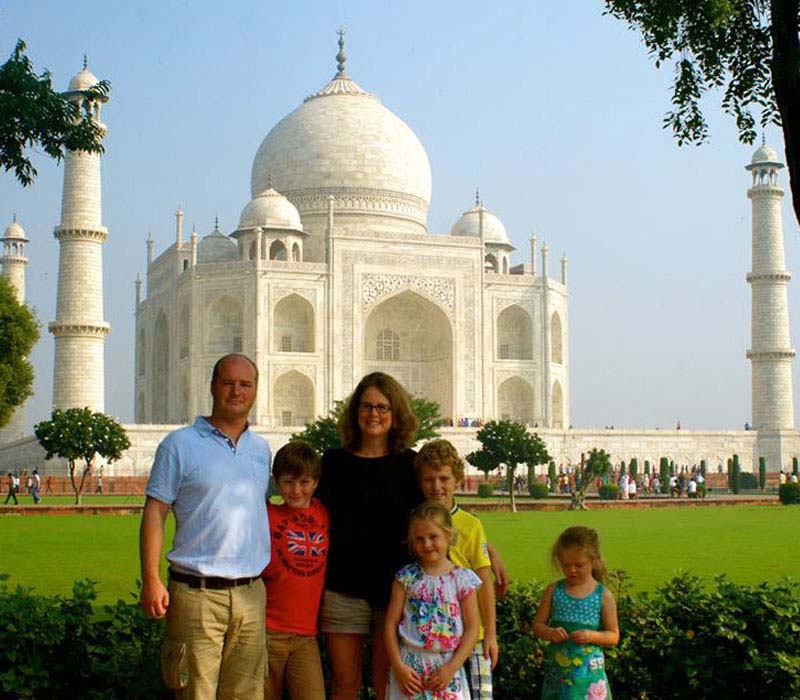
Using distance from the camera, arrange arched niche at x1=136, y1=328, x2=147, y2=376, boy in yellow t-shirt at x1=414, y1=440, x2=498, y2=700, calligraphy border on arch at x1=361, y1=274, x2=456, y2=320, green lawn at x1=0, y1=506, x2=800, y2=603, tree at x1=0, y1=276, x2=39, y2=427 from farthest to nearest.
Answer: arched niche at x1=136, y1=328, x2=147, y2=376 → calligraphy border on arch at x1=361, y1=274, x2=456, y2=320 → tree at x1=0, y1=276, x2=39, y2=427 → green lawn at x1=0, y1=506, x2=800, y2=603 → boy in yellow t-shirt at x1=414, y1=440, x2=498, y2=700

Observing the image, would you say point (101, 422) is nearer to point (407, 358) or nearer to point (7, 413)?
point (7, 413)

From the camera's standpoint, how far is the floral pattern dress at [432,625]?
139 inches

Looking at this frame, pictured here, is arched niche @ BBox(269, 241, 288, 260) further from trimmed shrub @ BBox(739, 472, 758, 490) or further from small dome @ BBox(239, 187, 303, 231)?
trimmed shrub @ BBox(739, 472, 758, 490)

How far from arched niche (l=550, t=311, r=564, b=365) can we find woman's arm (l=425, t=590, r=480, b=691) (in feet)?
100

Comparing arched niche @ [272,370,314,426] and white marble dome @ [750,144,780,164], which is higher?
white marble dome @ [750,144,780,164]

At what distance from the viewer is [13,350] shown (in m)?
21.3

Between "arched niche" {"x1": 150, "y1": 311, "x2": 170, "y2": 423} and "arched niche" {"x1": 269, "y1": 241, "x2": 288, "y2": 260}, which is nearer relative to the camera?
"arched niche" {"x1": 269, "y1": 241, "x2": 288, "y2": 260}

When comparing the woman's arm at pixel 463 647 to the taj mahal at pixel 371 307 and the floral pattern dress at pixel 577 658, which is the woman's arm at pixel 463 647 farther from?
the taj mahal at pixel 371 307

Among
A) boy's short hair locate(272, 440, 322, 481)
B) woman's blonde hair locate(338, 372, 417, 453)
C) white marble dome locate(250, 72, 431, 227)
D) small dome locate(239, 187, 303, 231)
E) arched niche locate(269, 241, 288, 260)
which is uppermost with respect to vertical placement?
white marble dome locate(250, 72, 431, 227)

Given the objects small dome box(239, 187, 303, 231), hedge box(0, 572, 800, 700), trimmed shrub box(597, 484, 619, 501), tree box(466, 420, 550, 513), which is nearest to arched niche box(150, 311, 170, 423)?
small dome box(239, 187, 303, 231)

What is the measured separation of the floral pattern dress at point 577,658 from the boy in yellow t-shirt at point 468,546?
0.23 meters

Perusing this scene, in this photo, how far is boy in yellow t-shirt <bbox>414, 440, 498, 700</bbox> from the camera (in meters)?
3.64

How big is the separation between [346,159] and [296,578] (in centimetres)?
3118

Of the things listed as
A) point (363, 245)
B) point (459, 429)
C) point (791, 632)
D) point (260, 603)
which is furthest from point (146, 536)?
point (363, 245)
